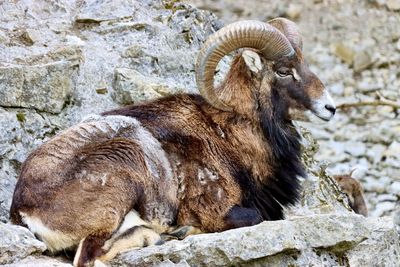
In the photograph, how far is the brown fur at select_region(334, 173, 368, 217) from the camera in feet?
47.3

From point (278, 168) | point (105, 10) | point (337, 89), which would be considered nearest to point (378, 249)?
point (278, 168)

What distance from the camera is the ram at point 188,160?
8477 millimetres

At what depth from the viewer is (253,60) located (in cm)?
1009

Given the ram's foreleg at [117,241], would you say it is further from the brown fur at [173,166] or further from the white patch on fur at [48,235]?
the white patch on fur at [48,235]

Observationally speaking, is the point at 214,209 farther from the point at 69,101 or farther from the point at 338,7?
the point at 338,7

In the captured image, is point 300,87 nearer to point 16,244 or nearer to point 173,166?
point 173,166

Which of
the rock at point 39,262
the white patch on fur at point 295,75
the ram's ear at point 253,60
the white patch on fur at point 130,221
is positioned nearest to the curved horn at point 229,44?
the ram's ear at point 253,60

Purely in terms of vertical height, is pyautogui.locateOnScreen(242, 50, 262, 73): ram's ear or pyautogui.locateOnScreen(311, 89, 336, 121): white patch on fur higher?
pyautogui.locateOnScreen(242, 50, 262, 73): ram's ear

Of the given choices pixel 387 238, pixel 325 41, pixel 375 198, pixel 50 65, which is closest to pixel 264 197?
pixel 387 238

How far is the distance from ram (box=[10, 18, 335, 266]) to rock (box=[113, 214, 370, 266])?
536 mm

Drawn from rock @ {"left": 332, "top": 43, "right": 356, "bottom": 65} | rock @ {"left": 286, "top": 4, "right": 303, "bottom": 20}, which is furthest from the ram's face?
rock @ {"left": 286, "top": 4, "right": 303, "bottom": 20}

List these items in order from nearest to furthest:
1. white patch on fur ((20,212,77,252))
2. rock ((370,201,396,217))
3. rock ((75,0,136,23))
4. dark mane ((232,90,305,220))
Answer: white patch on fur ((20,212,77,252)) < dark mane ((232,90,305,220)) < rock ((75,0,136,23)) < rock ((370,201,396,217))

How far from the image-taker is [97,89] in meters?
11.5

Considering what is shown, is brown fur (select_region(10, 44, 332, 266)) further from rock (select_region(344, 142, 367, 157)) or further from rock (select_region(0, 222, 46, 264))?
rock (select_region(344, 142, 367, 157))
